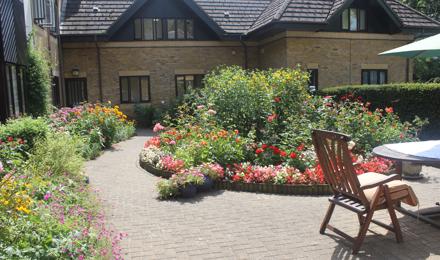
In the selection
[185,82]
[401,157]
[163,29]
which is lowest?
[401,157]

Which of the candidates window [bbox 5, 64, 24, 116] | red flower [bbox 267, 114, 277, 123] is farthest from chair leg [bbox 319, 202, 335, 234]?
window [bbox 5, 64, 24, 116]

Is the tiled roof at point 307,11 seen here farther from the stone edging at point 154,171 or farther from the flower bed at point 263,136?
the stone edging at point 154,171

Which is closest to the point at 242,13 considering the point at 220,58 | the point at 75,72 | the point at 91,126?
the point at 220,58

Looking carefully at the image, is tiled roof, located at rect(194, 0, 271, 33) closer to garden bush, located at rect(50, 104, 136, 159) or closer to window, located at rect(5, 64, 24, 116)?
garden bush, located at rect(50, 104, 136, 159)

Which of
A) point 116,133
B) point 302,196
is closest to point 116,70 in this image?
point 116,133

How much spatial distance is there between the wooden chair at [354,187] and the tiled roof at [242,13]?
12286 millimetres

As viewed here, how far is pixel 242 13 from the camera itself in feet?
66.6

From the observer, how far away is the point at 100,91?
18.7 metres

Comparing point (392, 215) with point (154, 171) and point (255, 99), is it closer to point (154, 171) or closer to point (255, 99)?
point (154, 171)

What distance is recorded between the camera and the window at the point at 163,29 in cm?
1892

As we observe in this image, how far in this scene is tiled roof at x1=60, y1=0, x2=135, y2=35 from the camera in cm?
1808

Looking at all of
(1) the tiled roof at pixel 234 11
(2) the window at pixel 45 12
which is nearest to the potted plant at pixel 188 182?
(2) the window at pixel 45 12

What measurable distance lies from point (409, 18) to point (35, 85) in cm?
1547

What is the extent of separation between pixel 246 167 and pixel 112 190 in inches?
90.8
